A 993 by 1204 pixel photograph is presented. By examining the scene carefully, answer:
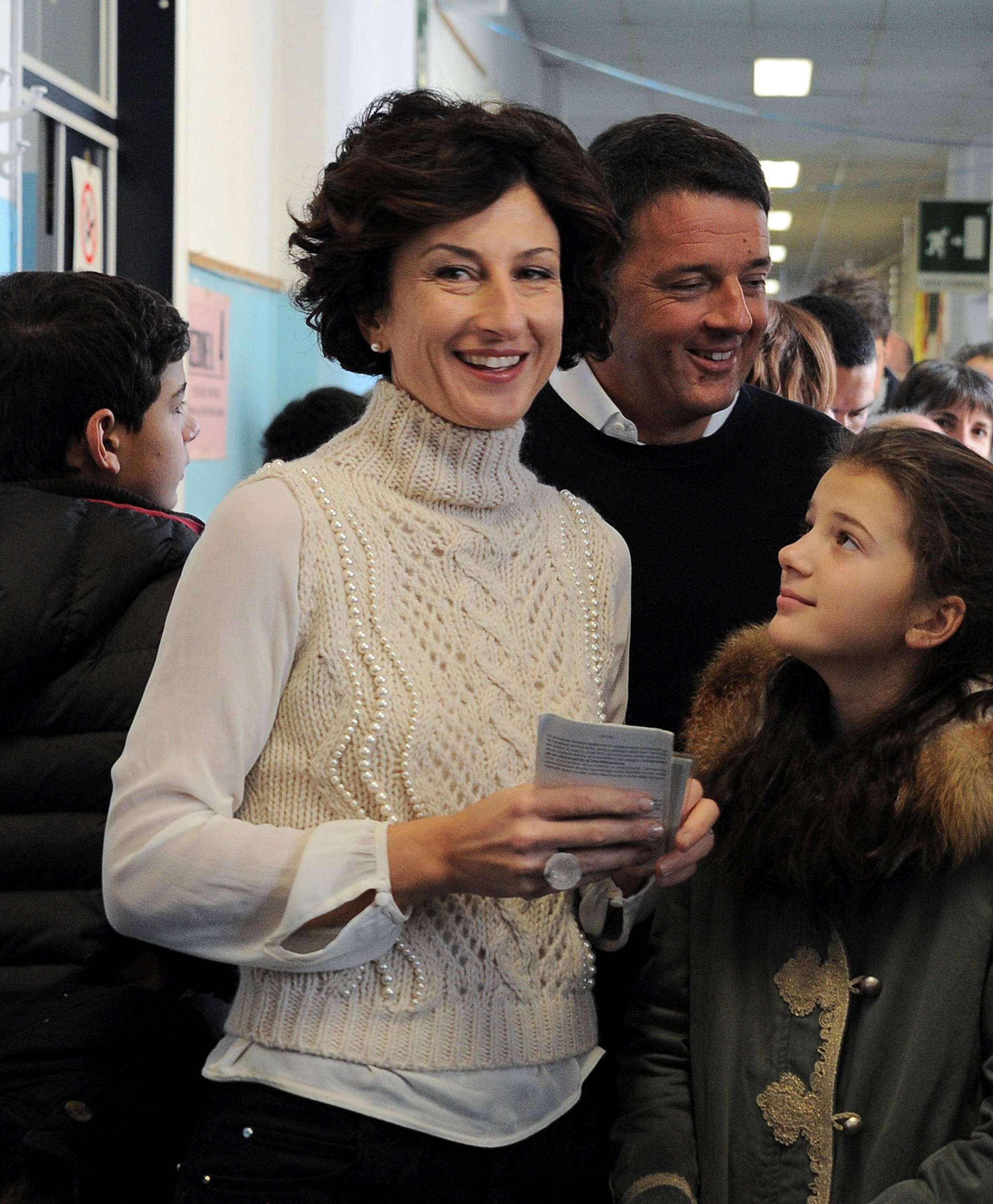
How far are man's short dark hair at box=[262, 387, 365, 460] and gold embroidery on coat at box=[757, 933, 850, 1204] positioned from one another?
332cm

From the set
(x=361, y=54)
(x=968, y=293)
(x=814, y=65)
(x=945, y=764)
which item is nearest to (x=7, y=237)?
(x=945, y=764)

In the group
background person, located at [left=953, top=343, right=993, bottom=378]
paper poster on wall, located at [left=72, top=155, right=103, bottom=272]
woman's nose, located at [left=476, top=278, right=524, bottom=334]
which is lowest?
woman's nose, located at [left=476, top=278, right=524, bottom=334]

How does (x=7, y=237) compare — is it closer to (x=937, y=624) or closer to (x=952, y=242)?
(x=937, y=624)

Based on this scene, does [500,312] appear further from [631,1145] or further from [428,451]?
[631,1145]

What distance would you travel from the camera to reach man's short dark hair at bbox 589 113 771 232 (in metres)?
2.28

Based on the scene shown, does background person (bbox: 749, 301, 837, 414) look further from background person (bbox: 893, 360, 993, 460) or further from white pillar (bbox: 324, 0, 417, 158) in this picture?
white pillar (bbox: 324, 0, 417, 158)

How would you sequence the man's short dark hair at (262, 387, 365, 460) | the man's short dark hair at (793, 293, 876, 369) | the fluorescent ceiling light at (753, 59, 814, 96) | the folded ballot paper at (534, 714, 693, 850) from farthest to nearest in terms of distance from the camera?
1. the fluorescent ceiling light at (753, 59, 814, 96)
2. the man's short dark hair at (262, 387, 365, 460)
3. the man's short dark hair at (793, 293, 876, 369)
4. the folded ballot paper at (534, 714, 693, 850)

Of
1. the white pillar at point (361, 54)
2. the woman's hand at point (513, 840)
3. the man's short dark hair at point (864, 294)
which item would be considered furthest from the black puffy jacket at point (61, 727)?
the white pillar at point (361, 54)

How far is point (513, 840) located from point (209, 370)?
480 centimetres

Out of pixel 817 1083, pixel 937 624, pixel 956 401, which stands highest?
pixel 956 401

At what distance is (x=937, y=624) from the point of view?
174 centimetres

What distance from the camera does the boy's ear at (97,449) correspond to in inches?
85.5

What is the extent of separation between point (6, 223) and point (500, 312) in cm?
263

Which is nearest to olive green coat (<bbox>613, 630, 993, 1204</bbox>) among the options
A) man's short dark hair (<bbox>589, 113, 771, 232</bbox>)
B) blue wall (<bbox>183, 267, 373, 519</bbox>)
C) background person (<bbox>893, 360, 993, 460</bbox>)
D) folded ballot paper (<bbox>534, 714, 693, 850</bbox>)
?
folded ballot paper (<bbox>534, 714, 693, 850</bbox>)
